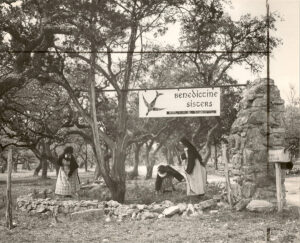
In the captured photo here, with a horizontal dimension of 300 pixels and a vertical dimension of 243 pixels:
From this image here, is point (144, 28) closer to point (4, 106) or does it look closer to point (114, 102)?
point (4, 106)

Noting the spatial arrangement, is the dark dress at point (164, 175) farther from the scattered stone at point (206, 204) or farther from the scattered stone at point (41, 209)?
the scattered stone at point (41, 209)

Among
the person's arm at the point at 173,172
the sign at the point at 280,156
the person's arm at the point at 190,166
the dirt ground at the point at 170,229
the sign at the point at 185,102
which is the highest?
the sign at the point at 185,102

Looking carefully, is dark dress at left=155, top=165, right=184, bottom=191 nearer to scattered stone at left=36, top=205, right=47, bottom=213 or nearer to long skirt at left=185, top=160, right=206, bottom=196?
long skirt at left=185, top=160, right=206, bottom=196

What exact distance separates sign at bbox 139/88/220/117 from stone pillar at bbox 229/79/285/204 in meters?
1.23

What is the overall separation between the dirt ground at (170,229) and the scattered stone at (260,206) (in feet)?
0.74

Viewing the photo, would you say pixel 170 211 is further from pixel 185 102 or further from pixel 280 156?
pixel 280 156

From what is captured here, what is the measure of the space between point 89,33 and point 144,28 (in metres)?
2.53

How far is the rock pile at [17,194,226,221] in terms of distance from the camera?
10.2 metres

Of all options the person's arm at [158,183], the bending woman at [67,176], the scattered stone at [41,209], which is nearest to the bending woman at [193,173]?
the person's arm at [158,183]

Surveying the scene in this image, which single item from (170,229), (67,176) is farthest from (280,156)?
(67,176)

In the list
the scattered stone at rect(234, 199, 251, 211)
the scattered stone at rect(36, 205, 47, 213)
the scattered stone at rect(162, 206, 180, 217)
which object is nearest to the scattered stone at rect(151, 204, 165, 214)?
the scattered stone at rect(162, 206, 180, 217)

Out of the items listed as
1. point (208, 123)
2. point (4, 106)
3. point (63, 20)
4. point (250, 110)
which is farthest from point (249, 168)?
point (208, 123)

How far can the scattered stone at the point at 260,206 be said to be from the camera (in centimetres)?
967

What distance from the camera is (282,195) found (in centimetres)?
999
